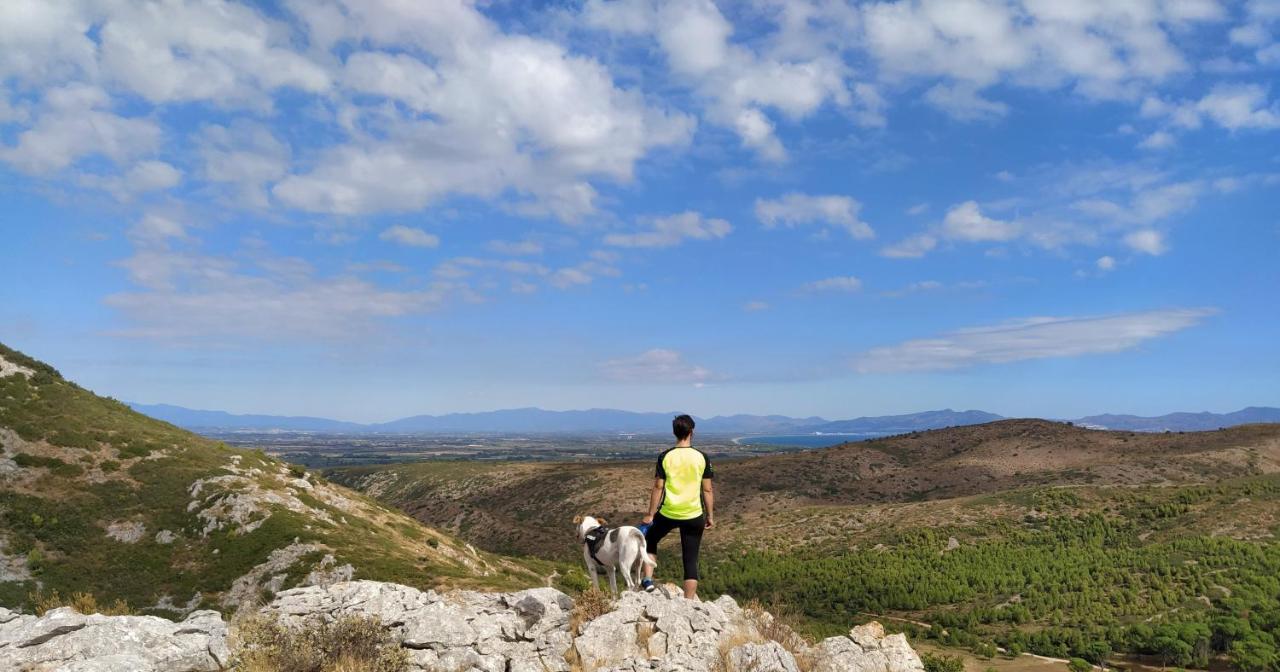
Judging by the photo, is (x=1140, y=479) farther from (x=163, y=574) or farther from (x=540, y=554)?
(x=163, y=574)

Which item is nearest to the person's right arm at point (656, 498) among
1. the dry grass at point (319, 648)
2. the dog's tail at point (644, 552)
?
the dog's tail at point (644, 552)

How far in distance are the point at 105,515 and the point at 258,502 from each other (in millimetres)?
6749

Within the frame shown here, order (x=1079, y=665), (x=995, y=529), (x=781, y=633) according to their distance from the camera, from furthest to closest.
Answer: (x=995, y=529)
(x=1079, y=665)
(x=781, y=633)

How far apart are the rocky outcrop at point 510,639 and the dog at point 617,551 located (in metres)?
0.67

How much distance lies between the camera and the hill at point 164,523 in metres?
26.3

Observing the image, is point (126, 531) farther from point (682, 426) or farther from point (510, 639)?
point (682, 426)

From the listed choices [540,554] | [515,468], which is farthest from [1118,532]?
[515,468]

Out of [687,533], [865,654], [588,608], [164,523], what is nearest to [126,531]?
[164,523]

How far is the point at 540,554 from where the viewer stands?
2633 inches

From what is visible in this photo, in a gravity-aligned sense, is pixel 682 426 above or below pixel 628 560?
above

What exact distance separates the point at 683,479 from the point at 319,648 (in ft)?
24.6

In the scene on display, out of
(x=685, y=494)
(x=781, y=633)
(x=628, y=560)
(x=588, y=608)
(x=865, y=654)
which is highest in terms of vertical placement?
(x=685, y=494)

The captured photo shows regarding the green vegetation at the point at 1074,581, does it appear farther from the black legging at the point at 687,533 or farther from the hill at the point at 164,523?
the black legging at the point at 687,533

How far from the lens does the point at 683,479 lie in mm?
11883
